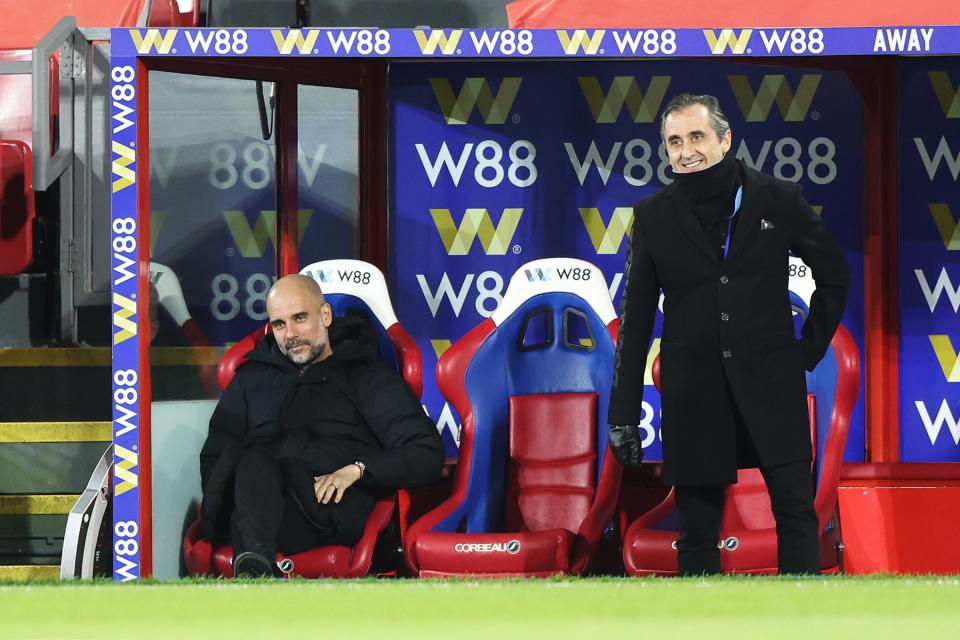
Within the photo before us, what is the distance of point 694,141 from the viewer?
360 centimetres

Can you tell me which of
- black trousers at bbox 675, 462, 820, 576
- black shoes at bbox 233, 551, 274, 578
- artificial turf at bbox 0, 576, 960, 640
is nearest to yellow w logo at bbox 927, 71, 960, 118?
black trousers at bbox 675, 462, 820, 576

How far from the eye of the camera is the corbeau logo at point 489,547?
14.5ft

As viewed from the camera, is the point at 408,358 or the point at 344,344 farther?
the point at 408,358

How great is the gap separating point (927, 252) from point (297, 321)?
2355 millimetres

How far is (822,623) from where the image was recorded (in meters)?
1.86

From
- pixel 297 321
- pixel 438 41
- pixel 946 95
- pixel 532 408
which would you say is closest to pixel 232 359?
pixel 297 321

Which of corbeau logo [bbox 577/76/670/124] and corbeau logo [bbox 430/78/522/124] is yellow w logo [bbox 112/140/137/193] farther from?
corbeau logo [bbox 577/76/670/124]

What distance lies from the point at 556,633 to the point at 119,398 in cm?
280

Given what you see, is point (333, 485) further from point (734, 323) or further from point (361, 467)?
point (734, 323)

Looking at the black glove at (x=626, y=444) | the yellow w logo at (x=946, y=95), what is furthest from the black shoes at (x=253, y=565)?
the yellow w logo at (x=946, y=95)

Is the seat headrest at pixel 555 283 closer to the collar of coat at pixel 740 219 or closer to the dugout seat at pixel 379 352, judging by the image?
the dugout seat at pixel 379 352

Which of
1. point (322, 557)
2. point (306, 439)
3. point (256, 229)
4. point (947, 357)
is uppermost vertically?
point (256, 229)

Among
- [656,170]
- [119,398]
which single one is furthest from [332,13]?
[119,398]

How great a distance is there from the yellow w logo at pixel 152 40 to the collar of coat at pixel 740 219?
165 cm
